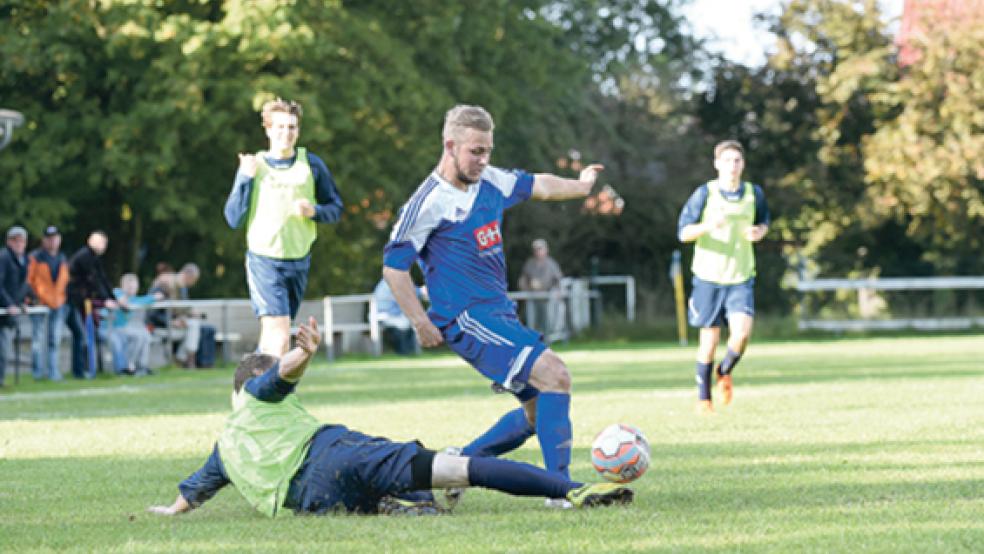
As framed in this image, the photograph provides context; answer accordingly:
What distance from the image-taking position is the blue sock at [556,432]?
326 inches

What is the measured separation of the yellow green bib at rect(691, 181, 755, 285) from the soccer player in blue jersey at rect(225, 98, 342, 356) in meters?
3.36

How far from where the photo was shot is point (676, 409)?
14938 millimetres

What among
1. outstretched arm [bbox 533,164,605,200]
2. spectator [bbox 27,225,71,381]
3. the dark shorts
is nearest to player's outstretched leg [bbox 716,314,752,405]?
outstretched arm [bbox 533,164,605,200]

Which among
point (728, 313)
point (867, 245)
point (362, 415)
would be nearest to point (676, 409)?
point (728, 313)

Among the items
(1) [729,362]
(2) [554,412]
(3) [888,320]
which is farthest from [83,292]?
(3) [888,320]

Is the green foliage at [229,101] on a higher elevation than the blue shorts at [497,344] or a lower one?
higher

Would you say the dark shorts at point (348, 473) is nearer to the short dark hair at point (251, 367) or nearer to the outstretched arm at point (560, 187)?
the short dark hair at point (251, 367)

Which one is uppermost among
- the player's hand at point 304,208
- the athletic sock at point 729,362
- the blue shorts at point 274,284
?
the player's hand at point 304,208

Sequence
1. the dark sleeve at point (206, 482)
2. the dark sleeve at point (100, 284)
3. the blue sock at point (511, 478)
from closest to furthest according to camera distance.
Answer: the blue sock at point (511, 478) → the dark sleeve at point (206, 482) → the dark sleeve at point (100, 284)

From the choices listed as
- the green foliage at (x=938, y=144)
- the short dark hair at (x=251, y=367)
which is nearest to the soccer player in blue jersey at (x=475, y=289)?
the short dark hair at (x=251, y=367)

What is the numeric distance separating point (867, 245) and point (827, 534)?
36596mm

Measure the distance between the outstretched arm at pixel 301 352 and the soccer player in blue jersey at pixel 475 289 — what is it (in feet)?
2.41

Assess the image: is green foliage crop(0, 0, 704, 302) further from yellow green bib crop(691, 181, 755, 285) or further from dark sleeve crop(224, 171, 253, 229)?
dark sleeve crop(224, 171, 253, 229)

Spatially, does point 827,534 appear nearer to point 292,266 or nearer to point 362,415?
point 292,266
